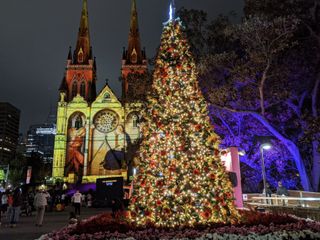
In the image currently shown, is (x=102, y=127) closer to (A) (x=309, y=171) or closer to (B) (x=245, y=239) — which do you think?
(A) (x=309, y=171)

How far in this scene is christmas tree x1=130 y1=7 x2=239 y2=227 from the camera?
22.4ft

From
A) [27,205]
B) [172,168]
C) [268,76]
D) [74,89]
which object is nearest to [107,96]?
[74,89]

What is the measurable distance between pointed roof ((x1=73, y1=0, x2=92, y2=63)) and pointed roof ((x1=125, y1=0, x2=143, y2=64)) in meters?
7.62

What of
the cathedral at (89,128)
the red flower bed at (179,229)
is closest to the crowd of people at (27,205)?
the red flower bed at (179,229)

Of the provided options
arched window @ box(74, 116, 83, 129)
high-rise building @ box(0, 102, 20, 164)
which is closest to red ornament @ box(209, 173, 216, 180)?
arched window @ box(74, 116, 83, 129)

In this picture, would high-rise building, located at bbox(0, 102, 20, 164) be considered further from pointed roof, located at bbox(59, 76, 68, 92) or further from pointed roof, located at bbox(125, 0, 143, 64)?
pointed roof, located at bbox(125, 0, 143, 64)

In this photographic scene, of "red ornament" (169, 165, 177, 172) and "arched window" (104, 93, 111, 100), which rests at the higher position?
Result: "arched window" (104, 93, 111, 100)

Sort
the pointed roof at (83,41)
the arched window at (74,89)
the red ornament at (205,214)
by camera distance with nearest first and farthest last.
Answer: the red ornament at (205,214), the arched window at (74,89), the pointed roof at (83,41)

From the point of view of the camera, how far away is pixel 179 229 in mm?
6395

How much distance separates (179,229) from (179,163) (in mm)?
1444

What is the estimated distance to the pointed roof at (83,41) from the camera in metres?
55.9

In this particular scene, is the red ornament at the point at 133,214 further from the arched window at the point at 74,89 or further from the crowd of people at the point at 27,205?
the arched window at the point at 74,89

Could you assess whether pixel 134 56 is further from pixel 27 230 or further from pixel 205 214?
pixel 205 214

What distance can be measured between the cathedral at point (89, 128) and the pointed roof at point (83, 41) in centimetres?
18
